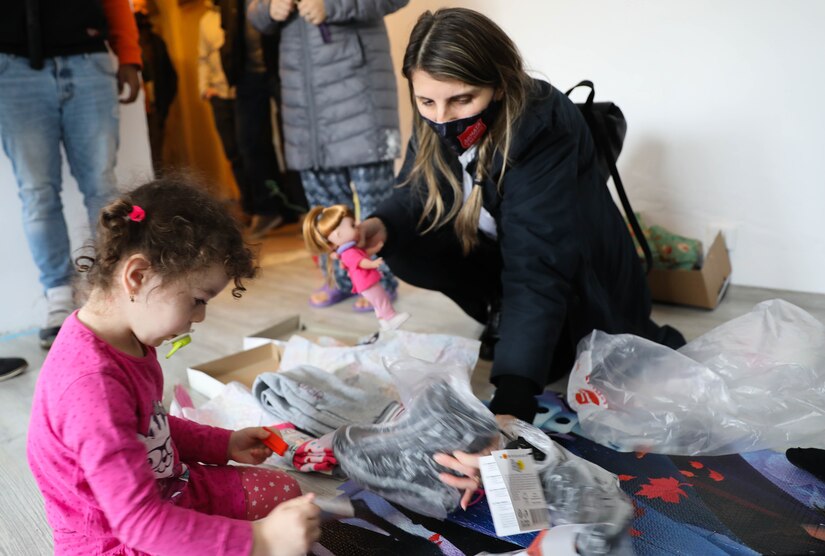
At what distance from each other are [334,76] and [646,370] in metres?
1.18

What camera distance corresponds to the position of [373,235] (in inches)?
51.3

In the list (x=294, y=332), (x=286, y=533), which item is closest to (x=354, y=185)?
(x=294, y=332)

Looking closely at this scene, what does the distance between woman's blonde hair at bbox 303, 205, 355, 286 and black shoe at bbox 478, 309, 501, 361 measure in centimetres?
45

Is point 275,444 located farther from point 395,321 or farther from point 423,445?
point 395,321

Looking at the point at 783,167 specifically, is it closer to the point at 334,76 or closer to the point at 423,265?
the point at 423,265

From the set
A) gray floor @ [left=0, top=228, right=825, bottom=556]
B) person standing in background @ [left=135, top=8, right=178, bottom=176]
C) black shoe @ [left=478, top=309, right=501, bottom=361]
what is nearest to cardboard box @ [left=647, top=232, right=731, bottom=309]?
gray floor @ [left=0, top=228, right=825, bottom=556]

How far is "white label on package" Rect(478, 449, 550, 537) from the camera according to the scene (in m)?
0.75

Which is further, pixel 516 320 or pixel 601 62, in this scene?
pixel 601 62

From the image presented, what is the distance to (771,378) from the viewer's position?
1.08 metres

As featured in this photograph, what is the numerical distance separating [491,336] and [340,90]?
0.83 m

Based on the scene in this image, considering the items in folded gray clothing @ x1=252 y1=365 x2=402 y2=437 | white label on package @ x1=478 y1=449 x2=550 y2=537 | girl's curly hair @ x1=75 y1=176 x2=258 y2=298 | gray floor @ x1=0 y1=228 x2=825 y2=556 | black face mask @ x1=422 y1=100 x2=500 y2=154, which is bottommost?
gray floor @ x1=0 y1=228 x2=825 y2=556

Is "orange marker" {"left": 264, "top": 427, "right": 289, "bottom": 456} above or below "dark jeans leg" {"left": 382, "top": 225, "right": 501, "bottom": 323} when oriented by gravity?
below

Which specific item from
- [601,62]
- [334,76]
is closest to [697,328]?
A: [601,62]

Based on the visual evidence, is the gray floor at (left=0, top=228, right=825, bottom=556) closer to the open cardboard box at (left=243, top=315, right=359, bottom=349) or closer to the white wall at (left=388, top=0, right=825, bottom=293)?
the open cardboard box at (left=243, top=315, right=359, bottom=349)
